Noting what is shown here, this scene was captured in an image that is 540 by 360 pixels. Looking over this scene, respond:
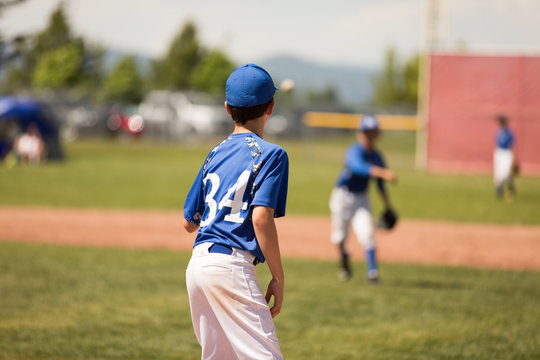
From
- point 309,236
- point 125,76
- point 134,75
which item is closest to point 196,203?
point 309,236

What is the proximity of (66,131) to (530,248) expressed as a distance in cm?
3312

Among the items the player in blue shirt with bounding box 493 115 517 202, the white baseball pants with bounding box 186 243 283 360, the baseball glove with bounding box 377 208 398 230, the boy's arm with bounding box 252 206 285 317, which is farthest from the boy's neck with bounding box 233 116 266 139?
the player in blue shirt with bounding box 493 115 517 202

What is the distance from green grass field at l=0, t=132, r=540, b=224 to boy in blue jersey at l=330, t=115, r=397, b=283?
7.01 metres

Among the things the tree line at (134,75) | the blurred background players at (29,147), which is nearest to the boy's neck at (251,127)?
the blurred background players at (29,147)

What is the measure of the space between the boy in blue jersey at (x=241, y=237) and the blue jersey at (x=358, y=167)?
5.06 m

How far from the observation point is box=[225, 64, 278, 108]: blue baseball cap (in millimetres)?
3414

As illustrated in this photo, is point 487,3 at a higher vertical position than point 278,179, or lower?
higher

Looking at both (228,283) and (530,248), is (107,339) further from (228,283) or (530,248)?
(530,248)

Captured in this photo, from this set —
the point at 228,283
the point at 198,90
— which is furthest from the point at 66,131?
the point at 228,283

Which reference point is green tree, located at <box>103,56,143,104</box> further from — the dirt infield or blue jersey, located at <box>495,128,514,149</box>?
the dirt infield

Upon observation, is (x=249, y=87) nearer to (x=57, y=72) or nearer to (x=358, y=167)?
(x=358, y=167)

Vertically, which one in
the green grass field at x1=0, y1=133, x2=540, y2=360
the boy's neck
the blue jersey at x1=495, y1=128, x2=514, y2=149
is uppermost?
the boy's neck

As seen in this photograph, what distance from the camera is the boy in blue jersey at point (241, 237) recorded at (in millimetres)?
3279

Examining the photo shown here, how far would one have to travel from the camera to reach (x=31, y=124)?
2623 centimetres
